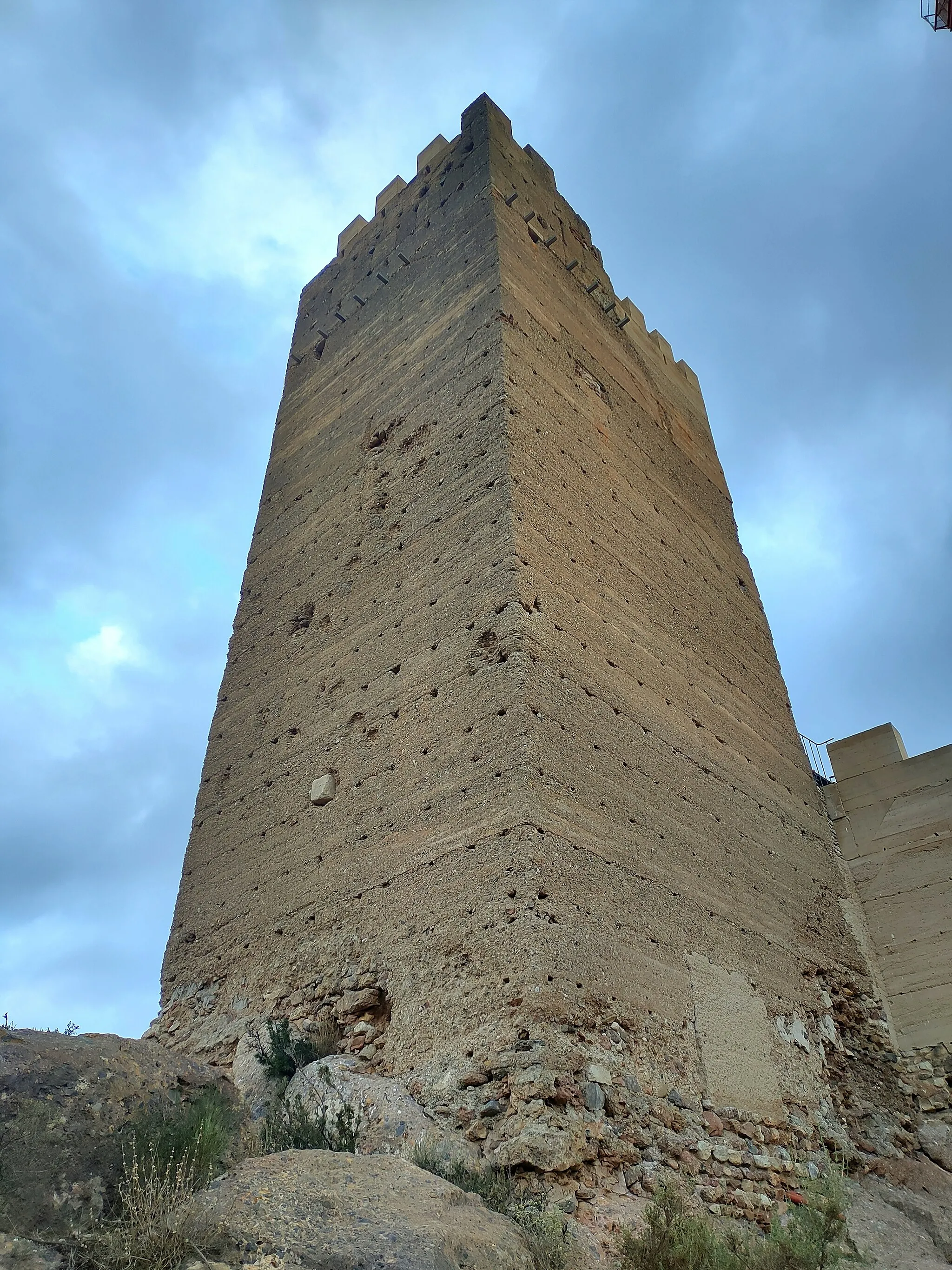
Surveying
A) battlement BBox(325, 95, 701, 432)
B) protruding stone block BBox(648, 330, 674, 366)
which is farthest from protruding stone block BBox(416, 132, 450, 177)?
protruding stone block BBox(648, 330, 674, 366)

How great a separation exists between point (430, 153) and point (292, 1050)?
29.3ft

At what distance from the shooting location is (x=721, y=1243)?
159 inches

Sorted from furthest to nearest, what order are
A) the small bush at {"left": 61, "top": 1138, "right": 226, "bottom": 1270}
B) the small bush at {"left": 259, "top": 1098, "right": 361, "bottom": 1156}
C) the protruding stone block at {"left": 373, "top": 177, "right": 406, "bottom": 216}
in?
1. the protruding stone block at {"left": 373, "top": 177, "right": 406, "bottom": 216}
2. the small bush at {"left": 259, "top": 1098, "right": 361, "bottom": 1156}
3. the small bush at {"left": 61, "top": 1138, "right": 226, "bottom": 1270}

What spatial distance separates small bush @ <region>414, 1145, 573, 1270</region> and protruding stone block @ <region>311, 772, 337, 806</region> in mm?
2631

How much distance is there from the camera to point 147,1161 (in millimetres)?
3234

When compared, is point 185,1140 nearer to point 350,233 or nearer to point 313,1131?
point 313,1131

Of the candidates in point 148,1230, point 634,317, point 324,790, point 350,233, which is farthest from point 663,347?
point 148,1230

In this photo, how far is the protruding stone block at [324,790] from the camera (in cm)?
657

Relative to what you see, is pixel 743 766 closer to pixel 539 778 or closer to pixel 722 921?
pixel 722 921

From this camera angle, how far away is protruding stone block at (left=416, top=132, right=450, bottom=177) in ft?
34.1

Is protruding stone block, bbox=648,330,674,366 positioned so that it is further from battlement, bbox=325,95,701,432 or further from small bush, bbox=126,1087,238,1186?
small bush, bbox=126,1087,238,1186

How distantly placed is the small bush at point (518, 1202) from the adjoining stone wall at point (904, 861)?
4.59m

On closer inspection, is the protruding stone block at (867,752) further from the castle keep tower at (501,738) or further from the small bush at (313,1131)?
the small bush at (313,1131)

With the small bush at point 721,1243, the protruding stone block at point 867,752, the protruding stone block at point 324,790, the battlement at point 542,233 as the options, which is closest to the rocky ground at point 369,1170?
the small bush at point 721,1243
